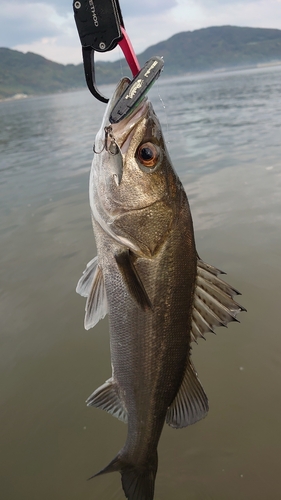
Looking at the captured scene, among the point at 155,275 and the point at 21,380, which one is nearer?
the point at 155,275

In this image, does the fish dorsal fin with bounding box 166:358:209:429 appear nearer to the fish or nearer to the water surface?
the fish

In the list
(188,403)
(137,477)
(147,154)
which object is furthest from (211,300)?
(137,477)

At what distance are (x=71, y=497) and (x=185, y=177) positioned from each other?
667cm

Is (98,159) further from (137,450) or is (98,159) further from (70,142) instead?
(70,142)

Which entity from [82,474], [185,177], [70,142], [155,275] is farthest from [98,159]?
[70,142]

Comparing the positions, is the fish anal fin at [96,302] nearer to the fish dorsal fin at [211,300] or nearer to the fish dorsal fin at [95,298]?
the fish dorsal fin at [95,298]

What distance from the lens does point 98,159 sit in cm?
177

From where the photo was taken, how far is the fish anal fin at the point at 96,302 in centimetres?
190

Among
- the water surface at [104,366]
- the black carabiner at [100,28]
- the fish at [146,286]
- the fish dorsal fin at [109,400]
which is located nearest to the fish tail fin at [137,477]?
the fish at [146,286]

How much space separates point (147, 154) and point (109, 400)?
1329mm

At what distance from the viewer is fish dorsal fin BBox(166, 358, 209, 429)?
1867 mm

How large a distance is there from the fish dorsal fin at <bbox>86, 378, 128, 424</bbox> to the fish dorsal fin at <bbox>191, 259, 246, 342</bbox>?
0.63 metres

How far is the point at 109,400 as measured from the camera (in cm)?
201

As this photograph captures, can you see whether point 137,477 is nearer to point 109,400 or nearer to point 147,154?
point 109,400
